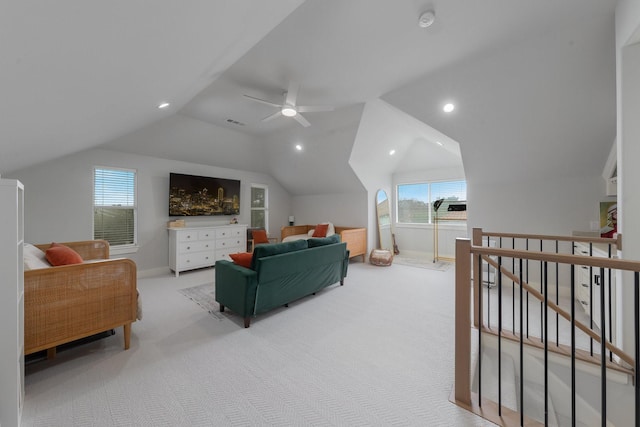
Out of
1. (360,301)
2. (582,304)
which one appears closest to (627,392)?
(582,304)

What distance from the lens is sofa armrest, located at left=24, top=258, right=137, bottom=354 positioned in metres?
1.73

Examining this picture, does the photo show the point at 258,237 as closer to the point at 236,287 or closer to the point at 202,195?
the point at 202,195

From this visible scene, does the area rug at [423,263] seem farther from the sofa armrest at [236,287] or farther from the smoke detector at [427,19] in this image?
the smoke detector at [427,19]

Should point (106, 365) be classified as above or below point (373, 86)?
below

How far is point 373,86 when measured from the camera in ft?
11.0

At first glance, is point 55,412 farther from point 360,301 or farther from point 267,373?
point 360,301

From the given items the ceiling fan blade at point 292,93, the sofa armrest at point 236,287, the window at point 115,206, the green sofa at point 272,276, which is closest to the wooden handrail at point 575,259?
the green sofa at point 272,276

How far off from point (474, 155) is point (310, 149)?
10.3ft

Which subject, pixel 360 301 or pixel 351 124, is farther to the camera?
pixel 351 124

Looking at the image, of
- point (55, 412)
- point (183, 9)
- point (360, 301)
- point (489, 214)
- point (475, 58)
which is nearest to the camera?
point (183, 9)

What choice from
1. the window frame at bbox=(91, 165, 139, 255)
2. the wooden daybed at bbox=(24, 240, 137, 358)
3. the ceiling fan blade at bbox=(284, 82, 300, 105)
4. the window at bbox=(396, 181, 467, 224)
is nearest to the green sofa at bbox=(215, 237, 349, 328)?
the wooden daybed at bbox=(24, 240, 137, 358)

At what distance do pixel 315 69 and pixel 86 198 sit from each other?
4.26 meters

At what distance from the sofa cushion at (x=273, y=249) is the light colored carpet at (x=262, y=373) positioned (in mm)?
781

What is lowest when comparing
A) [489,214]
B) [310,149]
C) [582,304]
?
[582,304]
